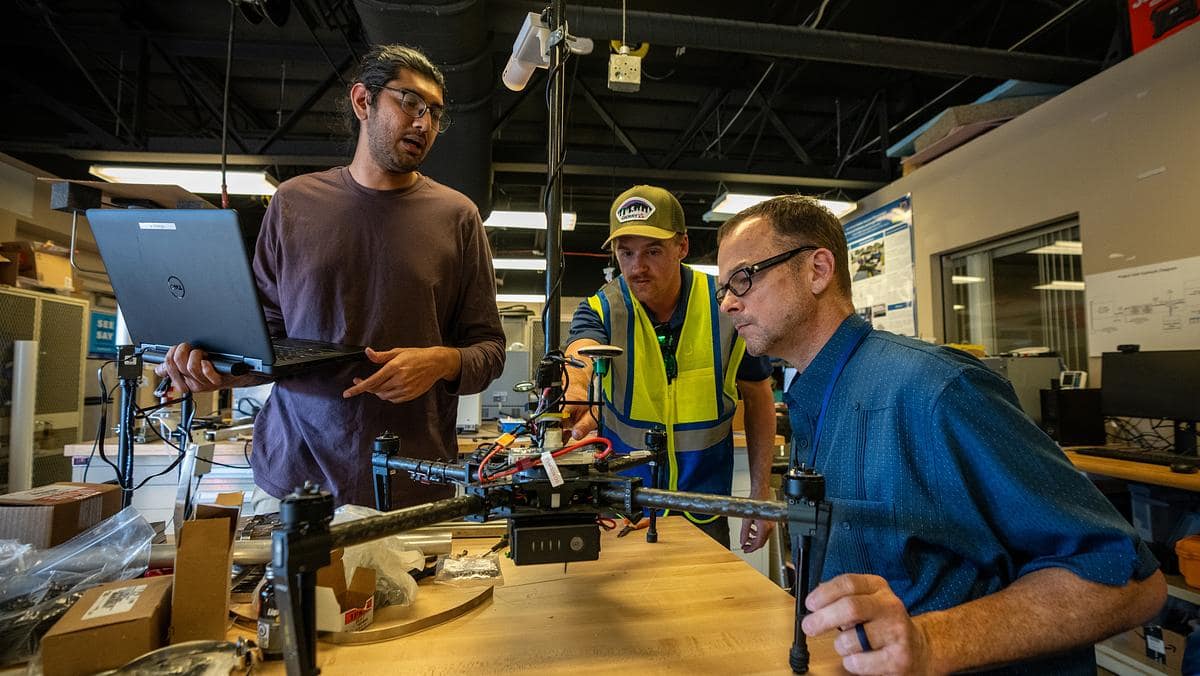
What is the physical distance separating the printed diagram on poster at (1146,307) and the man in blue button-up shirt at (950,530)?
293 centimetres

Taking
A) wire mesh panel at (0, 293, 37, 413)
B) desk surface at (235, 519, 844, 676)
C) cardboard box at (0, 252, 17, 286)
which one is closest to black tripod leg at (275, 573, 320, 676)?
desk surface at (235, 519, 844, 676)

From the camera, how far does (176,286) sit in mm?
841

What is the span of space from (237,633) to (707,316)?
126 cm

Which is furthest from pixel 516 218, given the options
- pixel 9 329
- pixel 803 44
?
pixel 9 329

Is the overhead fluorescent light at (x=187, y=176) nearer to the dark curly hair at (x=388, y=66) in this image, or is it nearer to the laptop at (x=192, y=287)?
the dark curly hair at (x=388, y=66)

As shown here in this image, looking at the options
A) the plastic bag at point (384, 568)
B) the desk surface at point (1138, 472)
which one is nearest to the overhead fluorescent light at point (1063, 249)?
the desk surface at point (1138, 472)

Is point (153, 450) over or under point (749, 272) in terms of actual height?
under

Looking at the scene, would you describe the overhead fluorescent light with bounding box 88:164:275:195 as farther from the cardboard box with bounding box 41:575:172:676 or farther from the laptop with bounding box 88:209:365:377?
the cardboard box with bounding box 41:575:172:676

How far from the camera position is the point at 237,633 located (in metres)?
0.73

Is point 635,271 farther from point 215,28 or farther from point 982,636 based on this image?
point 215,28

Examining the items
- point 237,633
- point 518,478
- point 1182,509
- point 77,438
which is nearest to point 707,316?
point 518,478

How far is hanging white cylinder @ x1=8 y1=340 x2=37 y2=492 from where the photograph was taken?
13.6 feet

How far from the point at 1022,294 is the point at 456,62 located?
13.1 ft

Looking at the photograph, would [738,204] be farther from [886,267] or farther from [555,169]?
[555,169]
